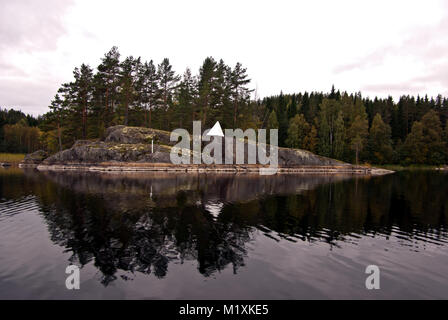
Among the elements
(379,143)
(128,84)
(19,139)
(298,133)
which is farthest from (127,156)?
(19,139)

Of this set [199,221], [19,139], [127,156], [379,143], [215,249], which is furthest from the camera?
[19,139]

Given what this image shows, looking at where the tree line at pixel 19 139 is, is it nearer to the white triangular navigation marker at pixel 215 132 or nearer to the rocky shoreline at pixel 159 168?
the rocky shoreline at pixel 159 168

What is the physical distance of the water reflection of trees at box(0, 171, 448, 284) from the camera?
41.4ft

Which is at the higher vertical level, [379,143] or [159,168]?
[379,143]

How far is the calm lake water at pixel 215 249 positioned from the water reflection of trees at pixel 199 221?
88 mm

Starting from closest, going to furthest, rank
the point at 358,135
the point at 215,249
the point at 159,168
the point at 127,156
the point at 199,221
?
the point at 215,249 < the point at 199,221 < the point at 159,168 < the point at 127,156 < the point at 358,135

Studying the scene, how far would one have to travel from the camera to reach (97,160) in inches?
2286

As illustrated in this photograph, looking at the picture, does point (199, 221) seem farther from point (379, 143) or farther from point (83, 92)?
point (379, 143)

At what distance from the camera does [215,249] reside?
44.4ft

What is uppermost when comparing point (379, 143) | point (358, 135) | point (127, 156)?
point (358, 135)

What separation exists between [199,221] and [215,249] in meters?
5.08

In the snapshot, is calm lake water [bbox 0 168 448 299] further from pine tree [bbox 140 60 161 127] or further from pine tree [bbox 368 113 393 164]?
pine tree [bbox 368 113 393 164]
